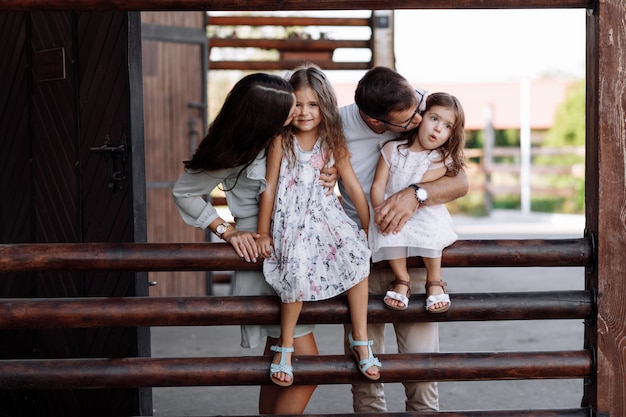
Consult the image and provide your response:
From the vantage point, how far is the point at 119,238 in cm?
471

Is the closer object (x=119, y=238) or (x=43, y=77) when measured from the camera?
(x=119, y=238)

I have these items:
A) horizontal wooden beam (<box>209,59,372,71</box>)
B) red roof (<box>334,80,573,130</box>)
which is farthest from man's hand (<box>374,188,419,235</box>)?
red roof (<box>334,80,573,130</box>)

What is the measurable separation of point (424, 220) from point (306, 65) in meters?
0.79

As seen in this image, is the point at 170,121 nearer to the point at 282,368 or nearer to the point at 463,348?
the point at 463,348

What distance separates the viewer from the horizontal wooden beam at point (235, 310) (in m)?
3.43

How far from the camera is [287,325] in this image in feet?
11.1

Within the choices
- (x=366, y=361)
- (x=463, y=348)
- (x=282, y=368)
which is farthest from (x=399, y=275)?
(x=463, y=348)

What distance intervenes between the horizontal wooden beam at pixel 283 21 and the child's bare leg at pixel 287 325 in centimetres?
540

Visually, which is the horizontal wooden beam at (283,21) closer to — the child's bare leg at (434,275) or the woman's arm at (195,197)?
the woman's arm at (195,197)

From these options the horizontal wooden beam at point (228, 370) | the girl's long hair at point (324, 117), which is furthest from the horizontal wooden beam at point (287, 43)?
the horizontal wooden beam at point (228, 370)

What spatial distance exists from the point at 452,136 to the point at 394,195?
0.35 meters

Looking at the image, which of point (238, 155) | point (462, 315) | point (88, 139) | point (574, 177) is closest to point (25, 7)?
point (238, 155)

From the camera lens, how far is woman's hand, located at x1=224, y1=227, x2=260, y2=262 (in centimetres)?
343

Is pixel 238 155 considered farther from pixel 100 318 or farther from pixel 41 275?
pixel 41 275
